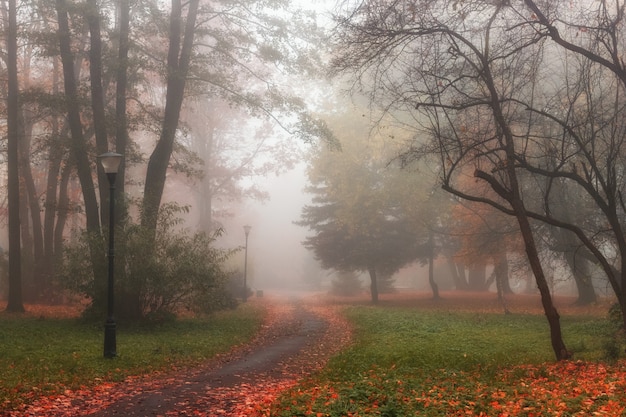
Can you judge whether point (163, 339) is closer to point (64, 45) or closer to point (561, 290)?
point (64, 45)

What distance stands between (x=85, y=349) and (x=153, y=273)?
13.1 ft

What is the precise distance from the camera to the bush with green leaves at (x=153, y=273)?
53.5 feet

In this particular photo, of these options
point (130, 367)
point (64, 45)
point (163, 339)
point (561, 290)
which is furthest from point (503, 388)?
point (561, 290)

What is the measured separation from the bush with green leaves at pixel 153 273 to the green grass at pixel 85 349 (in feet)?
2.32

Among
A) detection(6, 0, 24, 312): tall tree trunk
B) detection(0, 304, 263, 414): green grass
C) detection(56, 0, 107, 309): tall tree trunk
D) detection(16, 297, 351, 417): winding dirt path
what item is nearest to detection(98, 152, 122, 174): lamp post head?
detection(0, 304, 263, 414): green grass

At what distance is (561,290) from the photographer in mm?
55781

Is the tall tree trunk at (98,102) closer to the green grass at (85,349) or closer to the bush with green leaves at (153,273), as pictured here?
the bush with green leaves at (153,273)

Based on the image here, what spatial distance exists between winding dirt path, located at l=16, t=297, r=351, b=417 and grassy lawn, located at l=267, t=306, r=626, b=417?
26.5 inches

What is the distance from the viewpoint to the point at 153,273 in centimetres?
1639

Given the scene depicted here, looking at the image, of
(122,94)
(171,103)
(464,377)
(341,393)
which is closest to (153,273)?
(171,103)

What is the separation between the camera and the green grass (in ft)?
31.1

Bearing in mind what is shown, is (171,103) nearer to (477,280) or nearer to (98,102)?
(98,102)

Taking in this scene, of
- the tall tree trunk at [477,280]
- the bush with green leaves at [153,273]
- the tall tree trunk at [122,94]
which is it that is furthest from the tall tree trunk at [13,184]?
the tall tree trunk at [477,280]

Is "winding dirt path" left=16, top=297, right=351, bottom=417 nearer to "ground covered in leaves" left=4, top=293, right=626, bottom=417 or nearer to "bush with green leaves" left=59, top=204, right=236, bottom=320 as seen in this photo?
"ground covered in leaves" left=4, top=293, right=626, bottom=417
